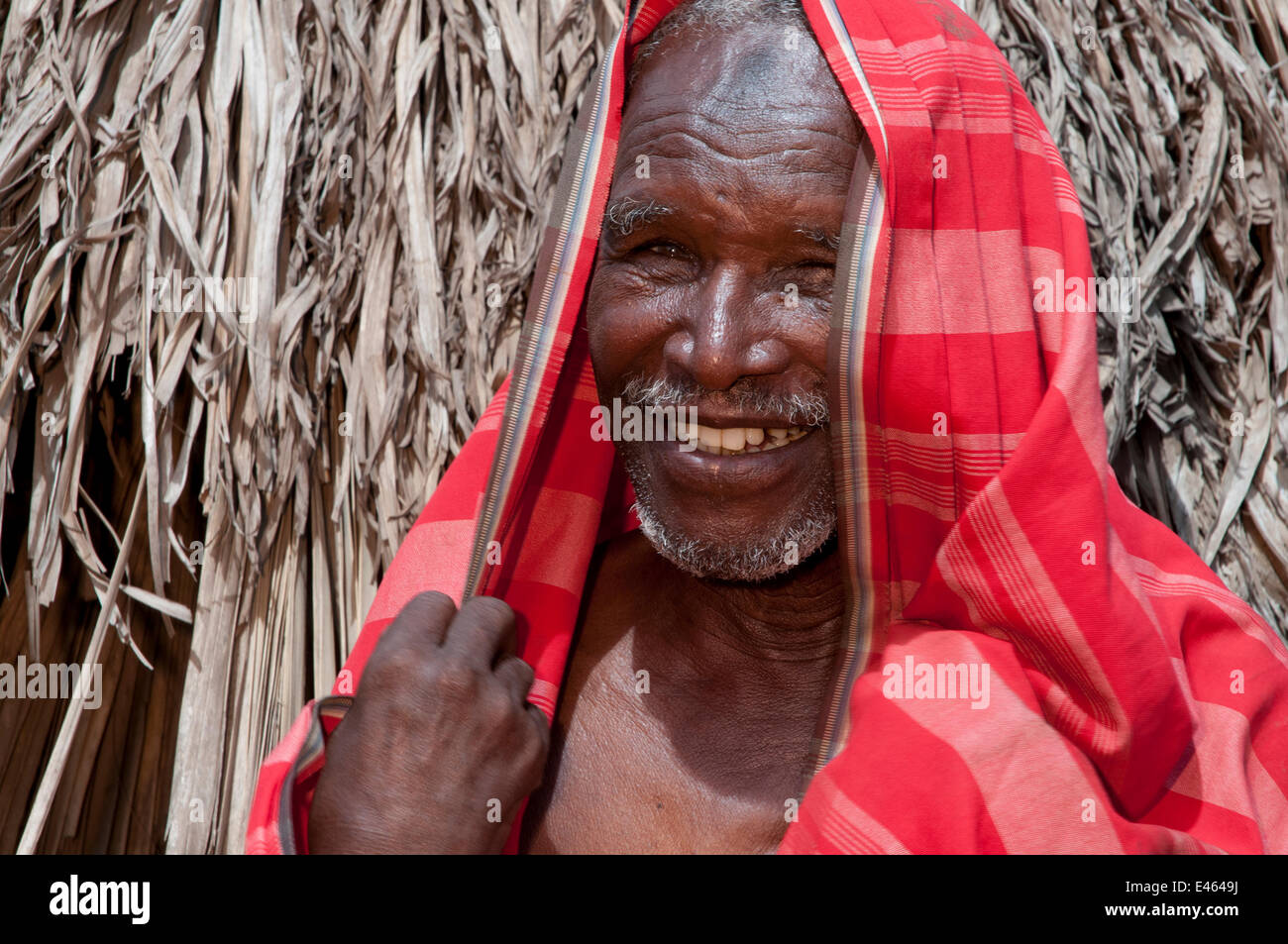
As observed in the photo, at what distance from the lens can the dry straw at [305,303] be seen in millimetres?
1897

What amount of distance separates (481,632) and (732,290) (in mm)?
486

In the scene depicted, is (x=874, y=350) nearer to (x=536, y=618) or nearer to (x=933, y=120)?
(x=933, y=120)

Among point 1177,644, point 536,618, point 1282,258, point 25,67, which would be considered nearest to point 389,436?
Result: point 536,618

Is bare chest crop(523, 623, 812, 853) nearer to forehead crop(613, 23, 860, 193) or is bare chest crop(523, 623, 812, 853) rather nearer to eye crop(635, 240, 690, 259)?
eye crop(635, 240, 690, 259)

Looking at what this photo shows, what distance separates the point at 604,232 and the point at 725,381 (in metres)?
0.29

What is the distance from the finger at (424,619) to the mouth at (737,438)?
1.13ft

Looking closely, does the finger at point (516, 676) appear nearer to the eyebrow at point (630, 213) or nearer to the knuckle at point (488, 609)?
the knuckle at point (488, 609)

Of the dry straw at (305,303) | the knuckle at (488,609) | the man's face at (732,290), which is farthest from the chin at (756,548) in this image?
the dry straw at (305,303)

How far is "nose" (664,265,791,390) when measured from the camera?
4.17 ft

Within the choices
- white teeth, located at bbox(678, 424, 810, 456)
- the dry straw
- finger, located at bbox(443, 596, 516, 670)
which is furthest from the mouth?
the dry straw

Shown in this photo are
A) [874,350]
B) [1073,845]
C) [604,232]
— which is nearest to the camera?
[1073,845]

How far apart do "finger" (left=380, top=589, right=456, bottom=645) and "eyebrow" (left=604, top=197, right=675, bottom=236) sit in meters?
0.49

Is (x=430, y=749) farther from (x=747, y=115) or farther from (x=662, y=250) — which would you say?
(x=747, y=115)
